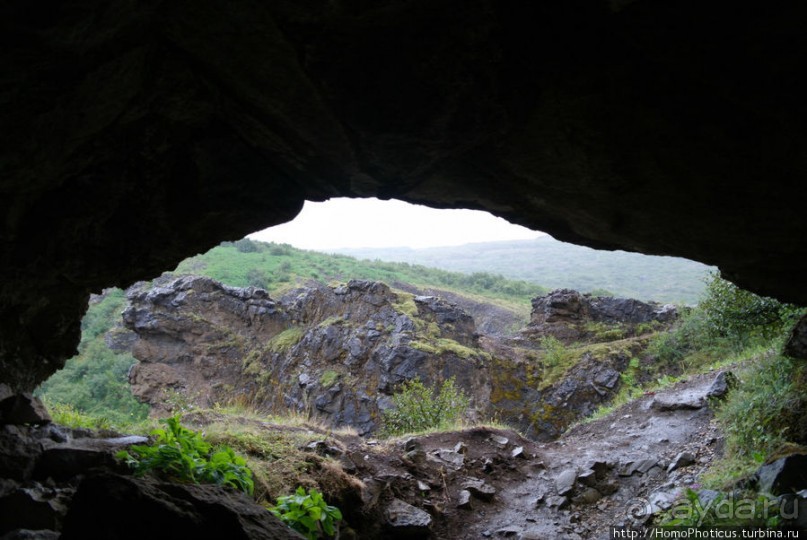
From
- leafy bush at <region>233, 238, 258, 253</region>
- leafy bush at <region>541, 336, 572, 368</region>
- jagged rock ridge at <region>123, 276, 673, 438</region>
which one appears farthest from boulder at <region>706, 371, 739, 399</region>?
leafy bush at <region>233, 238, 258, 253</region>

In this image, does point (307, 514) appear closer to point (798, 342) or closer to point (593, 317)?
point (798, 342)

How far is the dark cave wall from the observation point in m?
3.25

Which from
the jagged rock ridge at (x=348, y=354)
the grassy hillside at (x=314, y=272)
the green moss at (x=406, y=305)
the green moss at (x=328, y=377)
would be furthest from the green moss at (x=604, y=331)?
the grassy hillside at (x=314, y=272)

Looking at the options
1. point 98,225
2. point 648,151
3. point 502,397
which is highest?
point 648,151

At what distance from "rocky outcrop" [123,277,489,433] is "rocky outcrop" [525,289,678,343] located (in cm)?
421

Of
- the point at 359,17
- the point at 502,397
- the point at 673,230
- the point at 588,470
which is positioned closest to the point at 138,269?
the point at 359,17

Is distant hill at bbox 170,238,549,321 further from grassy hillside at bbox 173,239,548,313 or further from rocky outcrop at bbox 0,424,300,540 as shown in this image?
rocky outcrop at bbox 0,424,300,540

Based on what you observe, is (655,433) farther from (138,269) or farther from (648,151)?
(138,269)

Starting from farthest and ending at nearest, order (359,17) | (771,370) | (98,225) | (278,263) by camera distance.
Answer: (278,263)
(771,370)
(98,225)
(359,17)

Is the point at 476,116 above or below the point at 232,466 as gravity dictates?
above

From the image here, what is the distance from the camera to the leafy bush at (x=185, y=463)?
16.3 feet

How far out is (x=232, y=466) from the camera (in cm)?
541

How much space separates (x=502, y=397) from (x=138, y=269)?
16.3 meters

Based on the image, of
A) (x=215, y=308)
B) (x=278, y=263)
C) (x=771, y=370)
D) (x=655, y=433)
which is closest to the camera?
(x=771, y=370)
